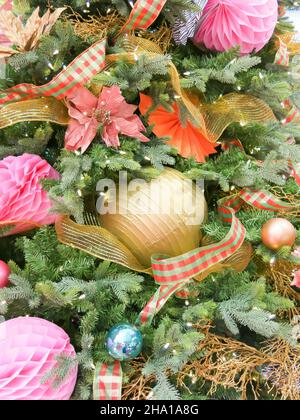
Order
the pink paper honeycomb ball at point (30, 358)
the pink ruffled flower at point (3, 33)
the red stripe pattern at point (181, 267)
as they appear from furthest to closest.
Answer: the pink ruffled flower at point (3, 33)
the red stripe pattern at point (181, 267)
the pink paper honeycomb ball at point (30, 358)

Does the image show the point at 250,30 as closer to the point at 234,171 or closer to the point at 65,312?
the point at 234,171

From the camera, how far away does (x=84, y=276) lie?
3.04 feet

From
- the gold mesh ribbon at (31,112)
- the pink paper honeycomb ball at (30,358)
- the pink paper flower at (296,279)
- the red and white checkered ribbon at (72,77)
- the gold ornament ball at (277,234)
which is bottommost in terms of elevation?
the pink paper flower at (296,279)

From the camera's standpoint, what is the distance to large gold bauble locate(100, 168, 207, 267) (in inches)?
36.7

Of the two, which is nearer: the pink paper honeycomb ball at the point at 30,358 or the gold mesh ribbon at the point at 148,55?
the pink paper honeycomb ball at the point at 30,358

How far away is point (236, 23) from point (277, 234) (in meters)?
0.46

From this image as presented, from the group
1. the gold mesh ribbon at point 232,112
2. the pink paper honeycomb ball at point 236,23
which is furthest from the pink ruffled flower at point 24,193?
the pink paper honeycomb ball at point 236,23

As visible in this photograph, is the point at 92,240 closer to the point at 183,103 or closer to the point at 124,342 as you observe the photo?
the point at 124,342

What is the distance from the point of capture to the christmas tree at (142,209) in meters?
0.85

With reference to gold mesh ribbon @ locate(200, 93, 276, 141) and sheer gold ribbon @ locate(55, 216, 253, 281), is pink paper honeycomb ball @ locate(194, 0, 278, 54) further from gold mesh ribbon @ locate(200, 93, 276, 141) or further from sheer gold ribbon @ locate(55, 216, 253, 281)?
sheer gold ribbon @ locate(55, 216, 253, 281)

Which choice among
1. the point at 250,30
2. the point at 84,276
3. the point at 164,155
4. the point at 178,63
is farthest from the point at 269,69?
the point at 84,276

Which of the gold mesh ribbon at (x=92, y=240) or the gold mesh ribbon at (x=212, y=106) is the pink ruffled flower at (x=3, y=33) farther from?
the gold mesh ribbon at (x=92, y=240)

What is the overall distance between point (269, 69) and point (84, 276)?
65 centimetres

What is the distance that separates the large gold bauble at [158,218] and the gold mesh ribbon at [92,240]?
0.15 ft
